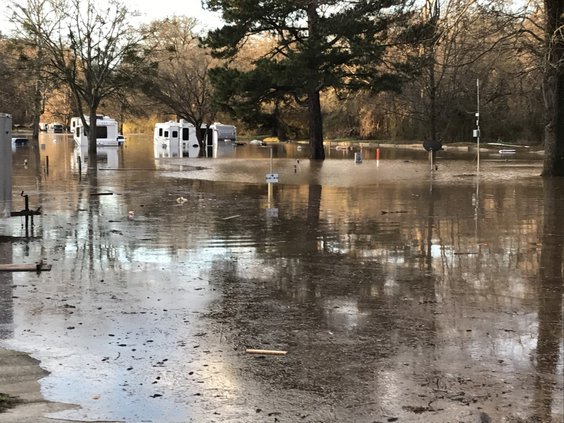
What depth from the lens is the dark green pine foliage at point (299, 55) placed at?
3590 cm

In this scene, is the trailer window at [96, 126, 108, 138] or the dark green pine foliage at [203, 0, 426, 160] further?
the trailer window at [96, 126, 108, 138]

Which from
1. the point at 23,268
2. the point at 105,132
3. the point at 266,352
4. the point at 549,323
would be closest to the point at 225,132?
the point at 105,132

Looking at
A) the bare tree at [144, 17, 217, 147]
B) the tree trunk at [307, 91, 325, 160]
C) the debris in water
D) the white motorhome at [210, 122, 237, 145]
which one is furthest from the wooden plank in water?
the white motorhome at [210, 122, 237, 145]

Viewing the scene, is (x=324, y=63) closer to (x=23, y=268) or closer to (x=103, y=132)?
(x=23, y=268)

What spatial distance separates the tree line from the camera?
24.1 m

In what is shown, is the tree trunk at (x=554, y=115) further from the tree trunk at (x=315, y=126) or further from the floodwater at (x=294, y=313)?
the tree trunk at (x=315, y=126)

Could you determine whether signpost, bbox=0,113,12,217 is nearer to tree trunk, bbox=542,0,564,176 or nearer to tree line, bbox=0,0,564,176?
tree line, bbox=0,0,564,176

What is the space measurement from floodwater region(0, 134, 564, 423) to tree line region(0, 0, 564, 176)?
34.4 feet

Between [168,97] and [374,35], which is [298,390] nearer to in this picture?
[374,35]

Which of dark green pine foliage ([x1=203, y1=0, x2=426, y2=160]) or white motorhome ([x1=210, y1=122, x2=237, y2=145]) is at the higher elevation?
dark green pine foliage ([x1=203, y1=0, x2=426, y2=160])

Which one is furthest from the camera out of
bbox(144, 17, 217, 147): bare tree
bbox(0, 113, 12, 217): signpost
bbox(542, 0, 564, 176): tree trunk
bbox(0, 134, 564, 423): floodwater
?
bbox(144, 17, 217, 147): bare tree

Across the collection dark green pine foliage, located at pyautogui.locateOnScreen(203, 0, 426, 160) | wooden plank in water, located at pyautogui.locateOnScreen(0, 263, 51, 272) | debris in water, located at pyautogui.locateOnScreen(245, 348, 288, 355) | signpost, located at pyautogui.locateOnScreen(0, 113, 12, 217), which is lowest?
debris in water, located at pyautogui.locateOnScreen(245, 348, 288, 355)

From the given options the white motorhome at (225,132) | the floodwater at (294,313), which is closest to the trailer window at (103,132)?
the white motorhome at (225,132)

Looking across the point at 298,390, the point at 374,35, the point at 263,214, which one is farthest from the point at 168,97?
the point at 298,390
